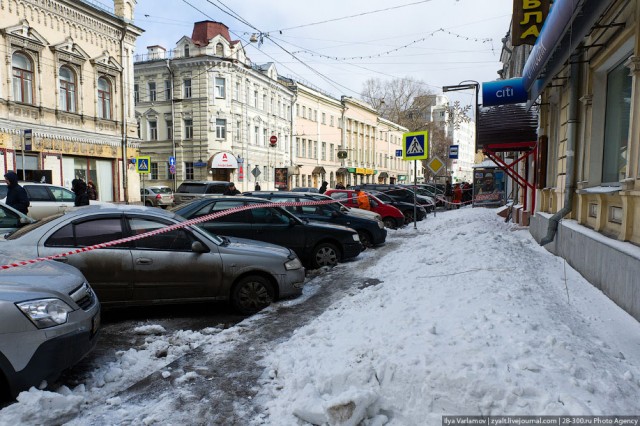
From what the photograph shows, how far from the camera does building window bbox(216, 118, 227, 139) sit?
3609cm

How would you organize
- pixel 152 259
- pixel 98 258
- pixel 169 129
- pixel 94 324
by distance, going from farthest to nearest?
pixel 169 129 → pixel 152 259 → pixel 98 258 → pixel 94 324

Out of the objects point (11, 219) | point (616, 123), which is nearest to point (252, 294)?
point (11, 219)

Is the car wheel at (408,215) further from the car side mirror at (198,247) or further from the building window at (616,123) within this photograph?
the car side mirror at (198,247)

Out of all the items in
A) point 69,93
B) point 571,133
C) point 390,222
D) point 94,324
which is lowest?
point 390,222

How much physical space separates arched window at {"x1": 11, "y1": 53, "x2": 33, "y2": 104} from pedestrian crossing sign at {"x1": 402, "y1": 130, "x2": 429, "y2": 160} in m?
19.0

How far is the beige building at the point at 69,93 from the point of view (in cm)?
2031

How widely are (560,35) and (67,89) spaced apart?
25577 millimetres

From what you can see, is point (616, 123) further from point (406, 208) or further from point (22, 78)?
point (22, 78)

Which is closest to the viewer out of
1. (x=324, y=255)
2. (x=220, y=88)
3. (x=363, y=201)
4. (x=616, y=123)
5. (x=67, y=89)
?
(x=616, y=123)

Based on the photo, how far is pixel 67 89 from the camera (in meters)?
23.6

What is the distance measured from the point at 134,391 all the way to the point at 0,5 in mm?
23696

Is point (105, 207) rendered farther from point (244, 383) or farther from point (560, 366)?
point (560, 366)

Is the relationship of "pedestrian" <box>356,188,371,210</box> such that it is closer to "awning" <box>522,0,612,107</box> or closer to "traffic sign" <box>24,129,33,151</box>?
"awning" <box>522,0,612,107</box>

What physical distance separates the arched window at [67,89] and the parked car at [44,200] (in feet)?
37.5
